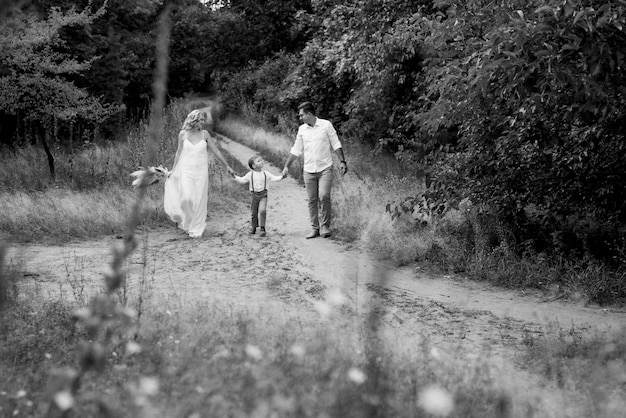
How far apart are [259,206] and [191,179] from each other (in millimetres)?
1228

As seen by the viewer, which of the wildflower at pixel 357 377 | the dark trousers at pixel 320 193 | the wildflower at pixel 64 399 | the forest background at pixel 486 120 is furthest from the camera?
the dark trousers at pixel 320 193

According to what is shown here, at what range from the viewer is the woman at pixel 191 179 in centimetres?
1059

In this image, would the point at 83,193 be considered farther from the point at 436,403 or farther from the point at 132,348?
the point at 436,403

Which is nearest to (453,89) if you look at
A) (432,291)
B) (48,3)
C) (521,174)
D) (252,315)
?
(521,174)

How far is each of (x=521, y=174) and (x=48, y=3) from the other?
12.5 metres

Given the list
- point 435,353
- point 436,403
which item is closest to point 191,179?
point 435,353

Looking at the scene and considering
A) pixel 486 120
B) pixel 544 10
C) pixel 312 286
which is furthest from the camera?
pixel 486 120

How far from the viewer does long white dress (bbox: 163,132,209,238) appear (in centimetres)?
1059

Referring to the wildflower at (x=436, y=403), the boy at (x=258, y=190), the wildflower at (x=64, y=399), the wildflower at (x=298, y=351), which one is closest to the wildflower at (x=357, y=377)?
the wildflower at (x=436, y=403)

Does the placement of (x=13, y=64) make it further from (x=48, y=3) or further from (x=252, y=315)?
(x=252, y=315)

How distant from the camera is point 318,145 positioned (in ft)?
33.2

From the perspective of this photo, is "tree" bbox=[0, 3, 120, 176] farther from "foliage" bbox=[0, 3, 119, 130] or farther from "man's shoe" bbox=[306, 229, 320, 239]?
"man's shoe" bbox=[306, 229, 320, 239]

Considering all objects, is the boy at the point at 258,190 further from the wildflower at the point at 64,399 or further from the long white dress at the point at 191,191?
the wildflower at the point at 64,399

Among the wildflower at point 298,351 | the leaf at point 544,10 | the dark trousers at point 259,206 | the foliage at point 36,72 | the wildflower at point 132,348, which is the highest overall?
the leaf at point 544,10
